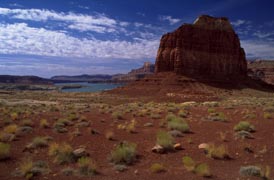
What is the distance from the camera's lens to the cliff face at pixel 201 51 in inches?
2611

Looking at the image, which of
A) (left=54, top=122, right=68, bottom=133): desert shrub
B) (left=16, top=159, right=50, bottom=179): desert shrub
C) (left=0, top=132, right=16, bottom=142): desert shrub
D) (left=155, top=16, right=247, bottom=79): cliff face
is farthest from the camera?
(left=155, top=16, right=247, bottom=79): cliff face

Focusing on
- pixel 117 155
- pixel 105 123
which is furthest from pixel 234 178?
pixel 105 123

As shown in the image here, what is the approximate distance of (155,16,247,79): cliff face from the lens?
2611 inches

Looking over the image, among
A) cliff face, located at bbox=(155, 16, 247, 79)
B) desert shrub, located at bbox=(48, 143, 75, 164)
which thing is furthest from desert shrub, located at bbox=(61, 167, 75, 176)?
cliff face, located at bbox=(155, 16, 247, 79)

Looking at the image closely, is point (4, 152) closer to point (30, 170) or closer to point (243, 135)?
point (30, 170)

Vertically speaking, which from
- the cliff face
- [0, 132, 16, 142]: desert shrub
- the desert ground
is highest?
the cliff face

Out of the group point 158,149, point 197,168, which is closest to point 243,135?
point 158,149

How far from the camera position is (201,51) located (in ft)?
227

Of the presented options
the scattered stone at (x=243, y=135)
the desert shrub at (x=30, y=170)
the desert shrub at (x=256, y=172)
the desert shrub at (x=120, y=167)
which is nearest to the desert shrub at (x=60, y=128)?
the desert shrub at (x=30, y=170)

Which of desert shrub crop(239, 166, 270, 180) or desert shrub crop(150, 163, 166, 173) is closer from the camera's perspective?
desert shrub crop(239, 166, 270, 180)

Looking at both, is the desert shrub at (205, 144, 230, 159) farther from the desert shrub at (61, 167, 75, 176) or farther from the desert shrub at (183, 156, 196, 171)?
the desert shrub at (61, 167, 75, 176)

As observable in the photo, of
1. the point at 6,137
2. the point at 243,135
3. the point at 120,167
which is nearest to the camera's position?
the point at 120,167

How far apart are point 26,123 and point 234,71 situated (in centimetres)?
6875

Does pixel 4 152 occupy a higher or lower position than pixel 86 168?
higher
